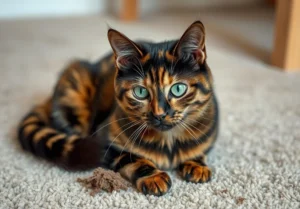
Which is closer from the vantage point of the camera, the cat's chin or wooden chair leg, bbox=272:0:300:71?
the cat's chin

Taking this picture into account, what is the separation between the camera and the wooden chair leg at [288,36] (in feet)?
6.03

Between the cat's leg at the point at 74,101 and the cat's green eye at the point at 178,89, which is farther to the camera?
the cat's leg at the point at 74,101

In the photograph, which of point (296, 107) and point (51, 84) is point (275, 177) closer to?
point (296, 107)

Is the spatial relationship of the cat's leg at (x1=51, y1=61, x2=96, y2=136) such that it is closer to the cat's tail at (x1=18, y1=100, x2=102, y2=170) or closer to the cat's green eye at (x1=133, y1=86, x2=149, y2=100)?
the cat's tail at (x1=18, y1=100, x2=102, y2=170)

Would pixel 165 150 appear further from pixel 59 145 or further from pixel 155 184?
pixel 59 145

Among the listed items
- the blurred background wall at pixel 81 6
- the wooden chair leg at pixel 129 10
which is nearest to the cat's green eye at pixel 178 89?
the wooden chair leg at pixel 129 10

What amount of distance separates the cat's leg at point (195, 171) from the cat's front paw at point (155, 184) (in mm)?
68

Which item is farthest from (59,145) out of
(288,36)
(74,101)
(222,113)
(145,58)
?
(288,36)

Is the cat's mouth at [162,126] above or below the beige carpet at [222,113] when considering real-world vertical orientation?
above

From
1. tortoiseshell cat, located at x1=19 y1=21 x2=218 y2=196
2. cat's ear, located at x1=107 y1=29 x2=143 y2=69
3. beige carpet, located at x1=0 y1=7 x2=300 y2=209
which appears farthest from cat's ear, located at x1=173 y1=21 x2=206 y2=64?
beige carpet, located at x1=0 y1=7 x2=300 y2=209

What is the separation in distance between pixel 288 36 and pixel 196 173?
1.08 m

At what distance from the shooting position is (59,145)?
1160 mm

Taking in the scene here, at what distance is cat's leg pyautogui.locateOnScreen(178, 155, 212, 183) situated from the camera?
1.08 metres

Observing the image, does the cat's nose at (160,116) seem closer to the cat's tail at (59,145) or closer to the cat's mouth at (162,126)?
the cat's mouth at (162,126)
